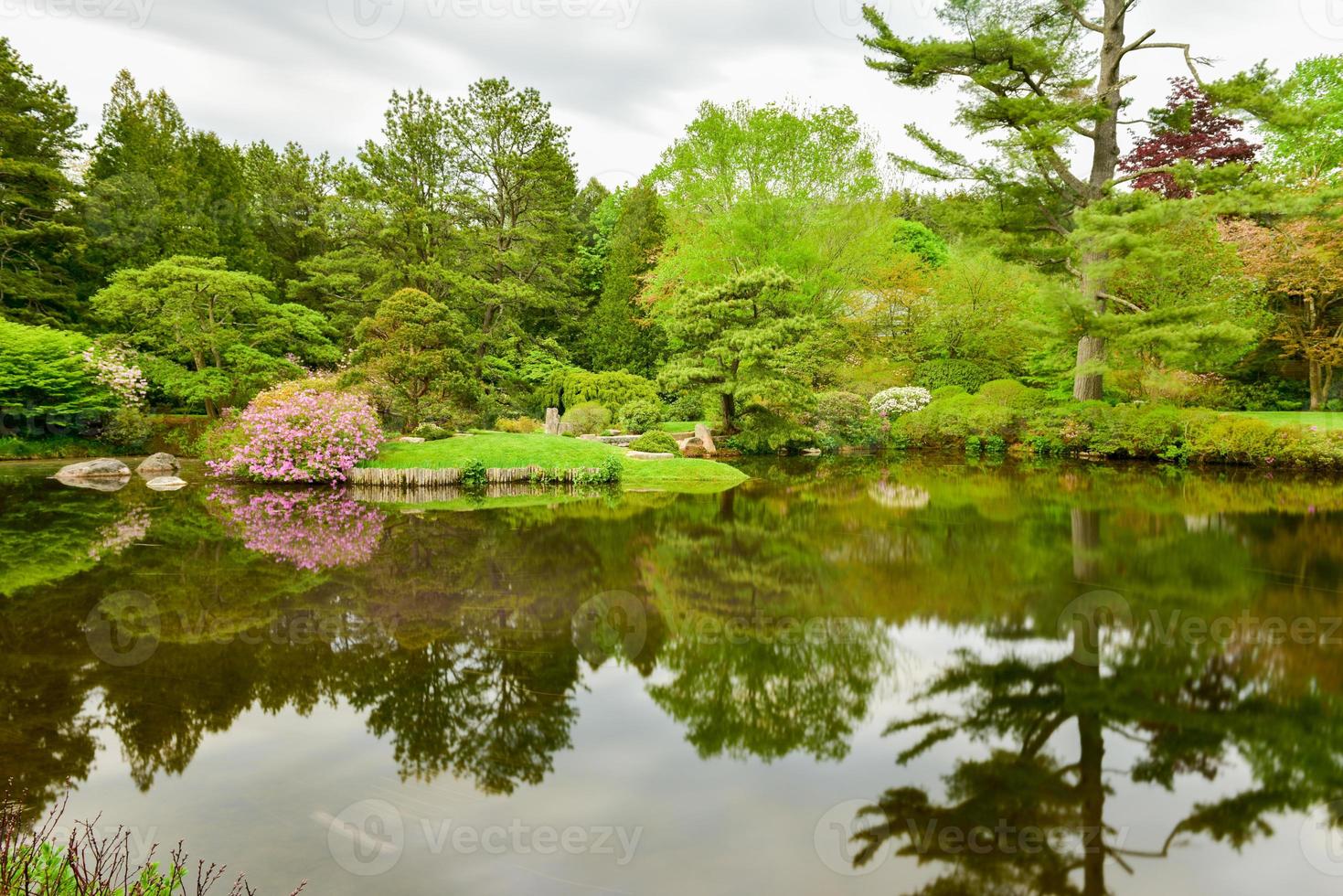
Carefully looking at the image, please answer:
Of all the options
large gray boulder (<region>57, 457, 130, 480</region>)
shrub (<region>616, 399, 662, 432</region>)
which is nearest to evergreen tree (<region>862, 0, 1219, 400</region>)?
shrub (<region>616, 399, 662, 432</region>)

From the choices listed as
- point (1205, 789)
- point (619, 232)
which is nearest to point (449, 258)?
point (619, 232)

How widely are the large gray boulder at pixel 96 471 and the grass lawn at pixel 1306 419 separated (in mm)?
24778

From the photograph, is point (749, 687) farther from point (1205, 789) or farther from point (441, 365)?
point (441, 365)

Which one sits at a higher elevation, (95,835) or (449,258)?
(449,258)

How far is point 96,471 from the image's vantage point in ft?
48.6

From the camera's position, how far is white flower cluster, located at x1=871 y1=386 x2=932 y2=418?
76.6 feet

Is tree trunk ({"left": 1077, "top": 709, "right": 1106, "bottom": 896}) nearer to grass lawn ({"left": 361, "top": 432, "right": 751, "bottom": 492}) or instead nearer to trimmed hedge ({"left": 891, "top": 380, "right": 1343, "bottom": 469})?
grass lawn ({"left": 361, "top": 432, "right": 751, "bottom": 492})

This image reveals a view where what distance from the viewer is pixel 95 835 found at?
3.13 m

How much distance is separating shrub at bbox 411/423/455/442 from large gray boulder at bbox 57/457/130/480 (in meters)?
5.95

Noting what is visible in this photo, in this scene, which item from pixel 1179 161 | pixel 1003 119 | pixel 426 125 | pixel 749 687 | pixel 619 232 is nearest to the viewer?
A: pixel 749 687

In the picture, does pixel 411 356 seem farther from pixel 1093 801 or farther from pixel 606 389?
pixel 1093 801

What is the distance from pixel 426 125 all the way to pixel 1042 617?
78.8ft

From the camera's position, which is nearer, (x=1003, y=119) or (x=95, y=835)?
(x=95, y=835)

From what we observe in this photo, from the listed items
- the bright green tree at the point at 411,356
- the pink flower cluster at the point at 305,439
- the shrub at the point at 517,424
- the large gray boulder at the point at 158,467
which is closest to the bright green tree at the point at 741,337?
the shrub at the point at 517,424
